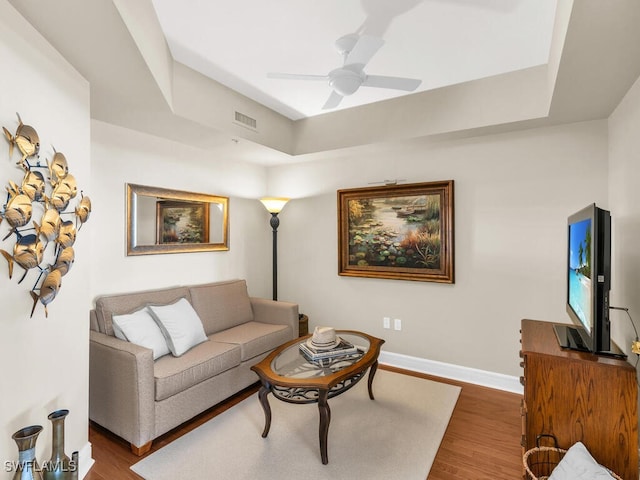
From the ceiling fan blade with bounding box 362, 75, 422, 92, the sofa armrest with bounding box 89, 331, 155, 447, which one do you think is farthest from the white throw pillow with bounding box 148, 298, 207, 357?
the ceiling fan blade with bounding box 362, 75, 422, 92

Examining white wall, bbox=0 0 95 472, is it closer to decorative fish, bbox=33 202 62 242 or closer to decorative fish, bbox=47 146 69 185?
decorative fish, bbox=47 146 69 185

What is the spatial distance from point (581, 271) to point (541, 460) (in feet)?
3.29

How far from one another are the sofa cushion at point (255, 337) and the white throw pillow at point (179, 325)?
24cm

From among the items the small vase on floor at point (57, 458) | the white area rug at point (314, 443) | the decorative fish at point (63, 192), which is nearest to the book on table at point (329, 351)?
the white area rug at point (314, 443)

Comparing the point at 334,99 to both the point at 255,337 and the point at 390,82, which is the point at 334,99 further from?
the point at 255,337

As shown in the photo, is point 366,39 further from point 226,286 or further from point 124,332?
point 226,286

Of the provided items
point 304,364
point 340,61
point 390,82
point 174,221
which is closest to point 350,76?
point 390,82

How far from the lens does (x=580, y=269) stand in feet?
6.24

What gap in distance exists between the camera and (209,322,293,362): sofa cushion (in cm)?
293

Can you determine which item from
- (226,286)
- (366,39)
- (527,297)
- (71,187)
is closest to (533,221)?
(527,297)

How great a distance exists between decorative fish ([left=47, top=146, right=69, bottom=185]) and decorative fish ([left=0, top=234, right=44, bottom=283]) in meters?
0.34

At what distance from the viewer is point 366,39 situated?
171 cm

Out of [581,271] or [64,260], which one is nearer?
[64,260]

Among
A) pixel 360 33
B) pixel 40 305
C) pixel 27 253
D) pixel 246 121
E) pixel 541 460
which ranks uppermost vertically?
pixel 360 33
